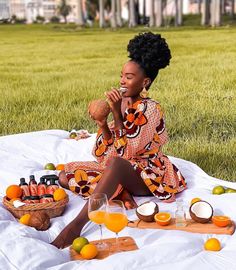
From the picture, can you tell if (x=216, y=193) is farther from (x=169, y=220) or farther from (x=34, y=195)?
(x=34, y=195)

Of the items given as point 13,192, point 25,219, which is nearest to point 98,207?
point 25,219

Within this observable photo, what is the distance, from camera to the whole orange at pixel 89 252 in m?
3.55

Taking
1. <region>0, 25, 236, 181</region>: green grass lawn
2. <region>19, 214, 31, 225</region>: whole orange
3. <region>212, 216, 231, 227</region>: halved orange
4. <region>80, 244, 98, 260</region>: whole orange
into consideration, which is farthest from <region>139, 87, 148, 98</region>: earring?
<region>0, 25, 236, 181</region>: green grass lawn

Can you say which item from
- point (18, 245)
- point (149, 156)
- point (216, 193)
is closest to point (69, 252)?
point (18, 245)

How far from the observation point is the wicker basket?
4.20 metres

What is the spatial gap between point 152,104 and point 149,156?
386mm

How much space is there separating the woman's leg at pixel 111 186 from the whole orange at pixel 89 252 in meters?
0.25

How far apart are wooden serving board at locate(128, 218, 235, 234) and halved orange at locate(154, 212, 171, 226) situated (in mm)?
25

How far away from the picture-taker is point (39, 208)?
13.9ft

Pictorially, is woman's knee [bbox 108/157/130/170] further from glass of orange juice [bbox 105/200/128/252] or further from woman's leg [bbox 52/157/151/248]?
glass of orange juice [bbox 105/200/128/252]

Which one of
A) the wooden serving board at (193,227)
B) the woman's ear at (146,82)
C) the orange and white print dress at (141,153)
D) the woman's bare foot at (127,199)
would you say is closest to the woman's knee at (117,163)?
the orange and white print dress at (141,153)

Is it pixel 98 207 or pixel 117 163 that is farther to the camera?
pixel 117 163

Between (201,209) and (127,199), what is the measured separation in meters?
0.58

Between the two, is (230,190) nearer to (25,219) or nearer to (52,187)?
(52,187)
